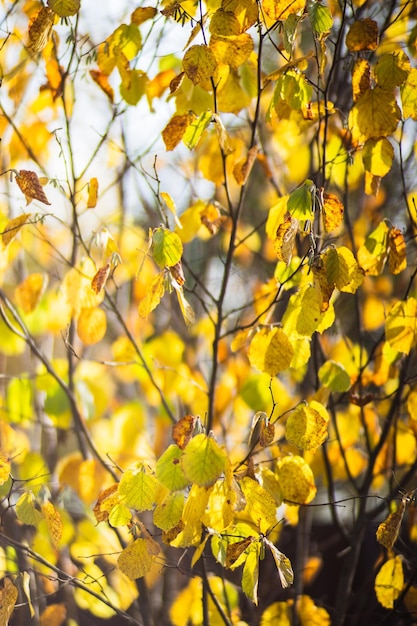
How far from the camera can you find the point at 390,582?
99 centimetres

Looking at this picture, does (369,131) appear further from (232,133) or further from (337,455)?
(337,455)

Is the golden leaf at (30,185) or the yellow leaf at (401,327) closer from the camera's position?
the golden leaf at (30,185)

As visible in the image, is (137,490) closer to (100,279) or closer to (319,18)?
(100,279)

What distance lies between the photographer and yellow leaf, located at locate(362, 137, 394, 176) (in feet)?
2.81

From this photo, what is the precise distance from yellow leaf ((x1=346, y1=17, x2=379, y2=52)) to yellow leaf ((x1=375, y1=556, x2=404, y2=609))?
77 cm

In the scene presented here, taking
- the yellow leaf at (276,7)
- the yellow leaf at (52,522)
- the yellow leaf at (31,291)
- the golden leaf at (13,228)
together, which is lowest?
the yellow leaf at (52,522)

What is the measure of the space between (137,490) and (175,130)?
47cm

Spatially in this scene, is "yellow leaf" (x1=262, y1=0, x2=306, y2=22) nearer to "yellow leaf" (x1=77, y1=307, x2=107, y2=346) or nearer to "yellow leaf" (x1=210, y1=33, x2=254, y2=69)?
"yellow leaf" (x1=210, y1=33, x2=254, y2=69)

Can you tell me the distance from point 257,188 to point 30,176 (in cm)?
138

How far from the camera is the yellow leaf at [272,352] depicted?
0.83 m

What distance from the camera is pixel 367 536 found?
5.63ft

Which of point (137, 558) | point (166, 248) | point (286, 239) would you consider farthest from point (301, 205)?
point (137, 558)

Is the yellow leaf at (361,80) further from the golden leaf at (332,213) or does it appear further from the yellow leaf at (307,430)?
the yellow leaf at (307,430)

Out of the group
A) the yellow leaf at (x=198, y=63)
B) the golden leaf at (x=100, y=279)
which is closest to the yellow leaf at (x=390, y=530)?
the golden leaf at (x=100, y=279)
